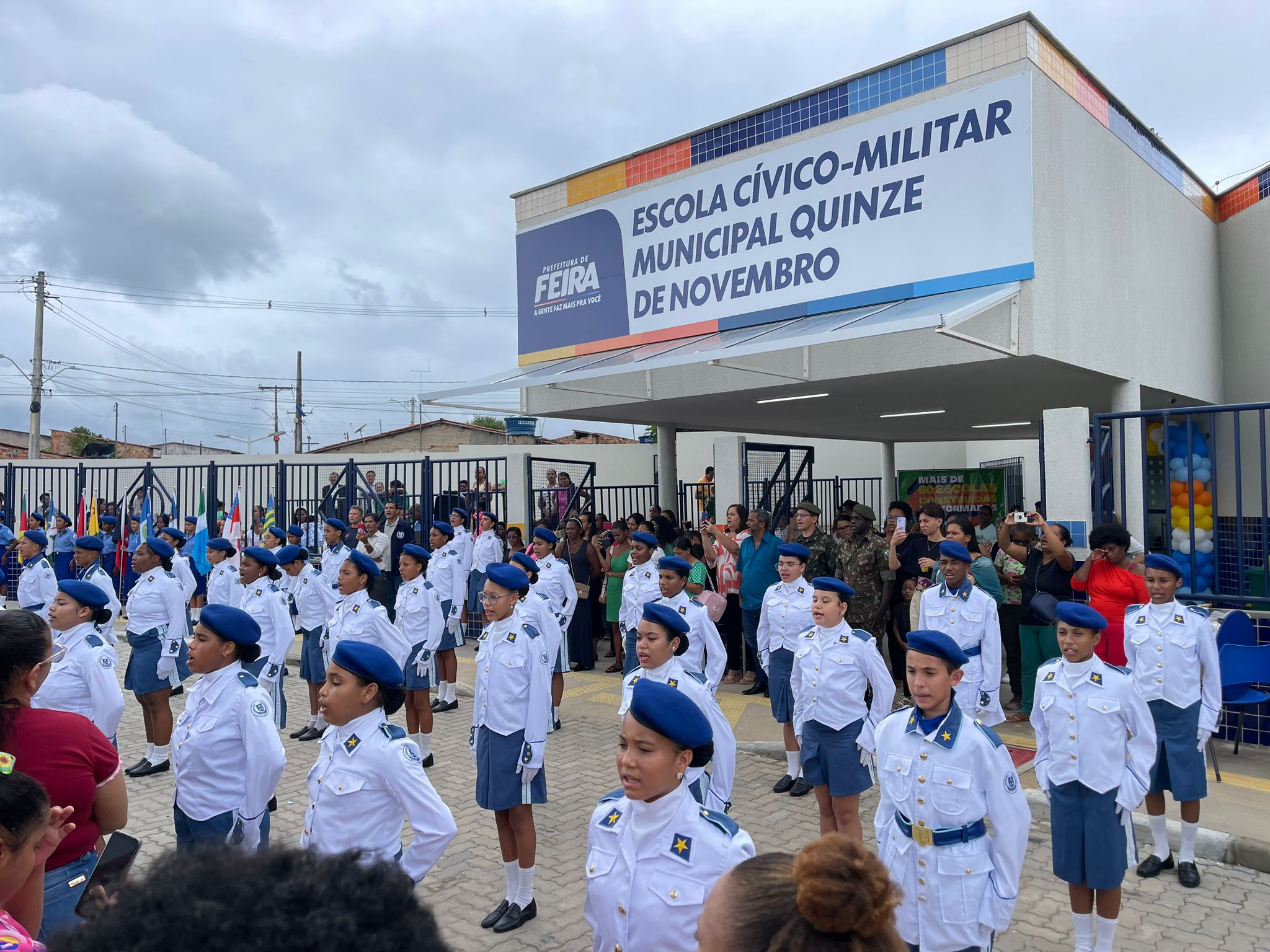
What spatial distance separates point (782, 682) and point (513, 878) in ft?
9.92

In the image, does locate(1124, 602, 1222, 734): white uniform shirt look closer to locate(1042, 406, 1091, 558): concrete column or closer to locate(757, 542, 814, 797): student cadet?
locate(757, 542, 814, 797): student cadet

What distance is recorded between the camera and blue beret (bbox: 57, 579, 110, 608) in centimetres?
555

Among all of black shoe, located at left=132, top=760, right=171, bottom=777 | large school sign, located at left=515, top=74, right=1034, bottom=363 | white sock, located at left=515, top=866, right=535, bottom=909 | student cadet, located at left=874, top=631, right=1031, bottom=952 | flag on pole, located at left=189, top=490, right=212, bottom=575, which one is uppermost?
large school sign, located at left=515, top=74, right=1034, bottom=363

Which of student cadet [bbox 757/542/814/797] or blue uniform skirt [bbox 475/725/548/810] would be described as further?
student cadet [bbox 757/542/814/797]

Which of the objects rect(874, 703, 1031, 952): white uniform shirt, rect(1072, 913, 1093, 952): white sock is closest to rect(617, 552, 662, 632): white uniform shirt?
rect(1072, 913, 1093, 952): white sock

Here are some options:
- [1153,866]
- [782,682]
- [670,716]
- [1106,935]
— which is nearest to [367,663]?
[670,716]

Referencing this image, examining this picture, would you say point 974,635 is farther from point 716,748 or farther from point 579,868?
point 579,868

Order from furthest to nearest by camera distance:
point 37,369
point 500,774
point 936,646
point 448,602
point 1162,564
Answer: point 37,369, point 448,602, point 1162,564, point 500,774, point 936,646

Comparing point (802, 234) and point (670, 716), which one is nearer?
point (670, 716)

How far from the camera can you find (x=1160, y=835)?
202 inches

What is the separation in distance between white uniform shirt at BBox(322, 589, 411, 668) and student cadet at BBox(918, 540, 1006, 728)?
156 inches

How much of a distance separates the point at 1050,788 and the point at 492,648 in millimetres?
2930

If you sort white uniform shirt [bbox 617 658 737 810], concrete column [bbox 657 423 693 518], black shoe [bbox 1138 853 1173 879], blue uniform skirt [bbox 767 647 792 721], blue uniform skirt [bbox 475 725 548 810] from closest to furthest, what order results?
white uniform shirt [bbox 617 658 737 810] → blue uniform skirt [bbox 475 725 548 810] → black shoe [bbox 1138 853 1173 879] → blue uniform skirt [bbox 767 647 792 721] → concrete column [bbox 657 423 693 518]

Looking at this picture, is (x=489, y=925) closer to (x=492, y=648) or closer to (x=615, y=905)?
(x=492, y=648)
